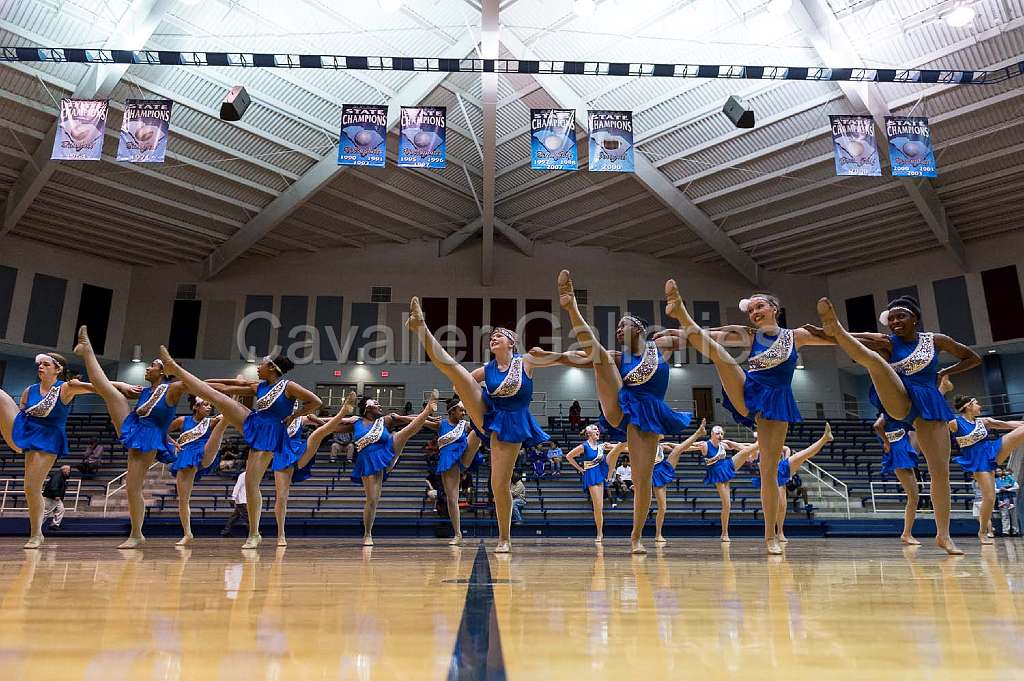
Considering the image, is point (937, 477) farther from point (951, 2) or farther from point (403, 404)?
point (403, 404)

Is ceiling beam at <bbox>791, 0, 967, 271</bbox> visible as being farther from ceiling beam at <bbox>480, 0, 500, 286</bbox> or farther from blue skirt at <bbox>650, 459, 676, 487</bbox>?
blue skirt at <bbox>650, 459, 676, 487</bbox>

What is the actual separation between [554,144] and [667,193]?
22.3 feet

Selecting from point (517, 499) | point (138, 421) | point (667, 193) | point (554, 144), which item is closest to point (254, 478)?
point (138, 421)

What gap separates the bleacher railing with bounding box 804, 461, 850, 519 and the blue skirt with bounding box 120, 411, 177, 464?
1229cm

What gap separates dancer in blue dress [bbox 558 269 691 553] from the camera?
4027 mm

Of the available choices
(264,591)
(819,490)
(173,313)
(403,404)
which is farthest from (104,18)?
(819,490)

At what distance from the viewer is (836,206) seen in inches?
741

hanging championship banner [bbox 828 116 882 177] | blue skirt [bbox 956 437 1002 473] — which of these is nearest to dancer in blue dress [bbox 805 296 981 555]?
blue skirt [bbox 956 437 1002 473]

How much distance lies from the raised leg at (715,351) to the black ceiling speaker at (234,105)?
36.9 ft

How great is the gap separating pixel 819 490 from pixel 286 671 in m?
15.3

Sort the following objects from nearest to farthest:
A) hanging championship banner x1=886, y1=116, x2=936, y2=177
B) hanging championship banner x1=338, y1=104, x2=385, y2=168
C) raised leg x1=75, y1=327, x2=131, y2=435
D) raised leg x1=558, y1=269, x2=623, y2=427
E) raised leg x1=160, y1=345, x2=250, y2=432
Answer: raised leg x1=558, y1=269, x2=623, y2=427 → raised leg x1=160, y1=345, x2=250, y2=432 → raised leg x1=75, y1=327, x2=131, y2=435 → hanging championship banner x1=886, y1=116, x2=936, y2=177 → hanging championship banner x1=338, y1=104, x2=385, y2=168

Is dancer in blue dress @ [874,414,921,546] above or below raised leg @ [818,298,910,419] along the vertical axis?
below

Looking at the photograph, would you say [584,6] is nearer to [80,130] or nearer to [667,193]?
[667,193]

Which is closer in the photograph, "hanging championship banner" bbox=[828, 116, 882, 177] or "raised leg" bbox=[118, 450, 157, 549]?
"raised leg" bbox=[118, 450, 157, 549]
